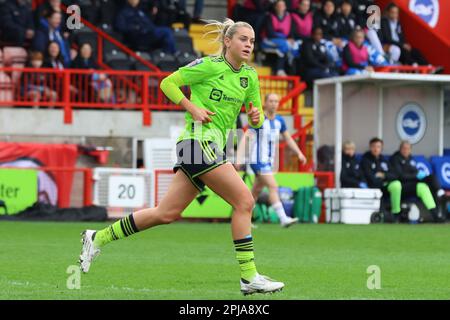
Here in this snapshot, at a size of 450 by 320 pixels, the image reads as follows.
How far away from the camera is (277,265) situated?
12.6 metres

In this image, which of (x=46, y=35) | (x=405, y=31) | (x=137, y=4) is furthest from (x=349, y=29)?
(x=46, y=35)

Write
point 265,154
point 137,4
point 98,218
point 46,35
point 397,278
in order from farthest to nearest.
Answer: point 137,4
point 46,35
point 98,218
point 265,154
point 397,278

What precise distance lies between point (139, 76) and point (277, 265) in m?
12.2

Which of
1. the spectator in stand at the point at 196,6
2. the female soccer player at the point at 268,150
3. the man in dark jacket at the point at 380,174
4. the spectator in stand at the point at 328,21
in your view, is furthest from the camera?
the spectator in stand at the point at 196,6

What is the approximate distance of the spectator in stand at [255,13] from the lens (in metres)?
26.5

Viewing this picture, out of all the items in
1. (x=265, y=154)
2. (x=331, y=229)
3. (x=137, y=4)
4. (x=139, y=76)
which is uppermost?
(x=137, y=4)

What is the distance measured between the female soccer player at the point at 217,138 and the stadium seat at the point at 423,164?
14.1 m

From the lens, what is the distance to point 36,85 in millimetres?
23219

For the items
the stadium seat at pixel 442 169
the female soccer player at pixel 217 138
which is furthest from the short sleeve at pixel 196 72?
the stadium seat at pixel 442 169

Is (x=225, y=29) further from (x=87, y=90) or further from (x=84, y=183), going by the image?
(x=87, y=90)

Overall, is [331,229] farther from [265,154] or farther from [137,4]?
[137,4]

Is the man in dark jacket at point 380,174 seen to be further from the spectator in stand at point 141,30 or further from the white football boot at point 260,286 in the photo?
the white football boot at point 260,286

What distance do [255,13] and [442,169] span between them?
18.4 ft

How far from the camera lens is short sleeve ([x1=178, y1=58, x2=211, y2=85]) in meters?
10.0
